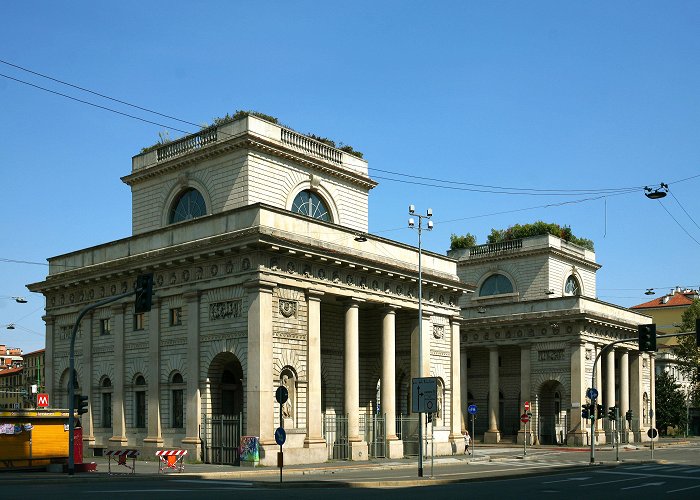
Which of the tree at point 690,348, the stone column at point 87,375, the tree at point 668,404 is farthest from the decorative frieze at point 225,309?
the tree at point 668,404

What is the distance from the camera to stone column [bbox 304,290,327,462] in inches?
1419

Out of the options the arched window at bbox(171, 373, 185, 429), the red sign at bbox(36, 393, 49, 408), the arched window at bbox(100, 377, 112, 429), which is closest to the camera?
the arched window at bbox(171, 373, 185, 429)

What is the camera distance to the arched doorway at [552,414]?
204ft

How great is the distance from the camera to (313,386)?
3650 cm

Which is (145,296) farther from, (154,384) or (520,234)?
(520,234)

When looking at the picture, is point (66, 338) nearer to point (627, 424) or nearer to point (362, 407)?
point (362, 407)

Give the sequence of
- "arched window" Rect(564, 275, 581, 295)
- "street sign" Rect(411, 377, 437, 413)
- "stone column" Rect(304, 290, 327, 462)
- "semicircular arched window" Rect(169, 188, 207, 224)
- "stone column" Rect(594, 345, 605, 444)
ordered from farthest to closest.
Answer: "arched window" Rect(564, 275, 581, 295)
"stone column" Rect(594, 345, 605, 444)
"semicircular arched window" Rect(169, 188, 207, 224)
"stone column" Rect(304, 290, 327, 462)
"street sign" Rect(411, 377, 437, 413)

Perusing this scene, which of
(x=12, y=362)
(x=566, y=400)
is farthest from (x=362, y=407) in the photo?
(x=12, y=362)

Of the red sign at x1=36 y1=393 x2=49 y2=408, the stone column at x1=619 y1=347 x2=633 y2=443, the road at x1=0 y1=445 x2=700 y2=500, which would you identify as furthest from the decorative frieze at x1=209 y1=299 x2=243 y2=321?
the stone column at x1=619 y1=347 x2=633 y2=443

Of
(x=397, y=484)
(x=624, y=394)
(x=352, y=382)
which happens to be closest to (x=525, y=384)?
(x=624, y=394)

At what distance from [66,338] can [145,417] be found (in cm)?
869

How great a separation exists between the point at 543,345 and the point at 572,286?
9426 mm

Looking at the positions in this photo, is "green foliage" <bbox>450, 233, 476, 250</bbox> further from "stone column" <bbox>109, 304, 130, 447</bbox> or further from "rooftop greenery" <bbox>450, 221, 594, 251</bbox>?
"stone column" <bbox>109, 304, 130, 447</bbox>

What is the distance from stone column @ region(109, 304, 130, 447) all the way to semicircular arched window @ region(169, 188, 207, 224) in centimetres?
571
